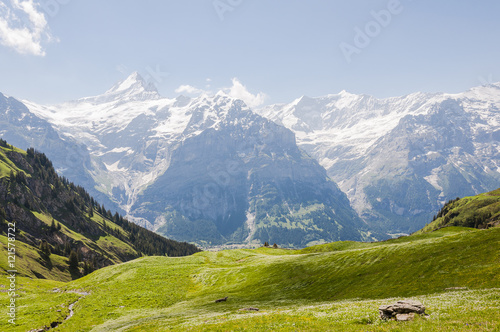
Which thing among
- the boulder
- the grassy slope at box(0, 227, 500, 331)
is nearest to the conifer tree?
the grassy slope at box(0, 227, 500, 331)

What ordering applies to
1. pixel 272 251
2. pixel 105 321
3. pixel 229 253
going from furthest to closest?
pixel 272 251
pixel 229 253
pixel 105 321

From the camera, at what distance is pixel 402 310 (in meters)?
25.8

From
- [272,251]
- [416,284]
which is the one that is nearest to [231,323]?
[416,284]

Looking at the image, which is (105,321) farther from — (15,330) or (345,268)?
(345,268)

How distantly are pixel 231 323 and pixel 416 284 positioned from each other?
3030 centimetres

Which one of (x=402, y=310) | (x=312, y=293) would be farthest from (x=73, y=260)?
(x=402, y=310)

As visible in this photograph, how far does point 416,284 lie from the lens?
43844mm

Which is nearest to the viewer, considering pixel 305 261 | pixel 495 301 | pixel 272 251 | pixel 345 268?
pixel 495 301

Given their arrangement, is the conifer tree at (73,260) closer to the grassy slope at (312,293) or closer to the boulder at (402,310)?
the grassy slope at (312,293)

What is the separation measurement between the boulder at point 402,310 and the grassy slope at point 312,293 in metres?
1.11

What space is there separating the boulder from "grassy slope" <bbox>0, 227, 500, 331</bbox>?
1106 millimetres

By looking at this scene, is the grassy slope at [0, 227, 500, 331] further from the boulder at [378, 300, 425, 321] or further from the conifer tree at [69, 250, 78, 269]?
the conifer tree at [69, 250, 78, 269]

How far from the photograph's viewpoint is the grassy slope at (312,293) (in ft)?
94.4

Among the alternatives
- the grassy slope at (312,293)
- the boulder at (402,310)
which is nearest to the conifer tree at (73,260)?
the grassy slope at (312,293)
